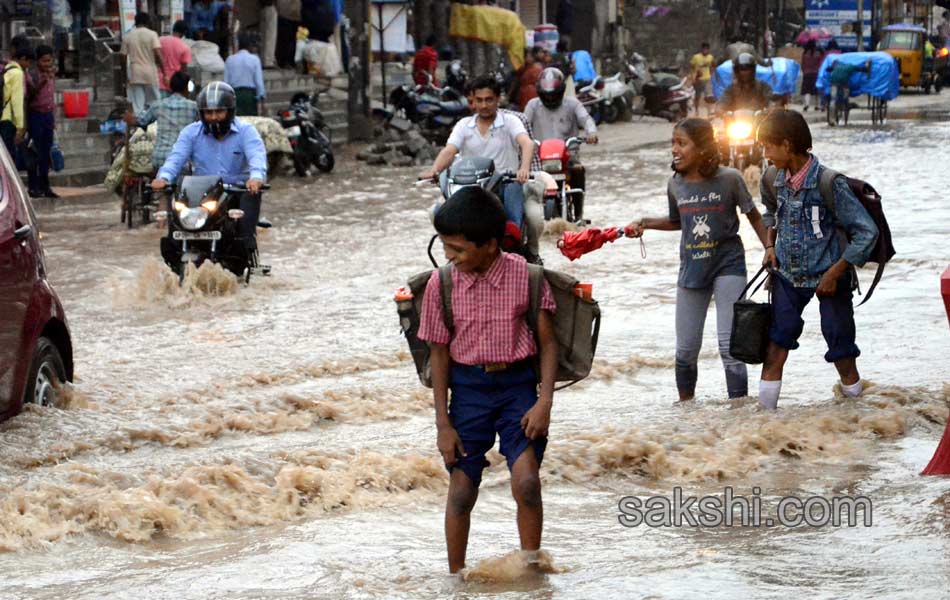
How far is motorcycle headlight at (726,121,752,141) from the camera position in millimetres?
18875

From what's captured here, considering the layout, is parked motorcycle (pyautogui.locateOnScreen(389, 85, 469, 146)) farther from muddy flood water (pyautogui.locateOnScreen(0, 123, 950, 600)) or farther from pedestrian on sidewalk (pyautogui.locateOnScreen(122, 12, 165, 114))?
muddy flood water (pyautogui.locateOnScreen(0, 123, 950, 600))

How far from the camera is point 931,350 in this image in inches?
376

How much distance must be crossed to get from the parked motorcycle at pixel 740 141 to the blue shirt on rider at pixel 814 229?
1103 centimetres

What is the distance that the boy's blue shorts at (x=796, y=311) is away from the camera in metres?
7.56

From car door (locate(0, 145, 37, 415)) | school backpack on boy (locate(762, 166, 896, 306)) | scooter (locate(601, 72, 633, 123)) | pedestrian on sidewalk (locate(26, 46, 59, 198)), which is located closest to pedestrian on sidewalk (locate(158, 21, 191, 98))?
pedestrian on sidewalk (locate(26, 46, 59, 198))

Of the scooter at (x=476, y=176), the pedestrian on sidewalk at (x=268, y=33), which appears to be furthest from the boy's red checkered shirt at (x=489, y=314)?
the pedestrian on sidewalk at (x=268, y=33)

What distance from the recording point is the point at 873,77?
3431 cm

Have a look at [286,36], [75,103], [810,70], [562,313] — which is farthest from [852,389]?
[810,70]

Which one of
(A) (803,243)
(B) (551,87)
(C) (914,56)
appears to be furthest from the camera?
(C) (914,56)

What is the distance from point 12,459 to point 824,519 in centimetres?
358

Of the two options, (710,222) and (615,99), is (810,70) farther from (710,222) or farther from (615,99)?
(710,222)

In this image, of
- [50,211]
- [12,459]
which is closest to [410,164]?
[50,211]

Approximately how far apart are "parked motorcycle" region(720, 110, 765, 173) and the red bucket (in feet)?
29.0

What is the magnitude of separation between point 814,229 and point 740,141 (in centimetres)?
1201
